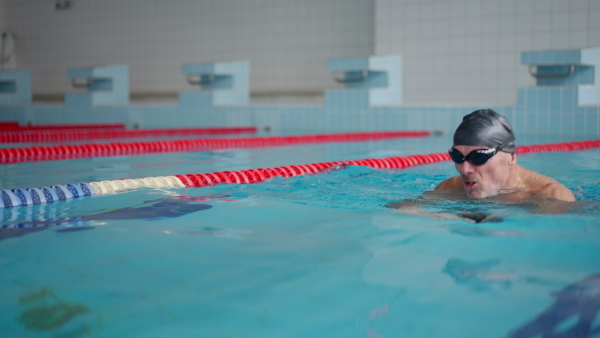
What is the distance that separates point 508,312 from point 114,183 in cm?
317

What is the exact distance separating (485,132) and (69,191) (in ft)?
8.38

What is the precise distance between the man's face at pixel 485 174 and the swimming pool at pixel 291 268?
101mm

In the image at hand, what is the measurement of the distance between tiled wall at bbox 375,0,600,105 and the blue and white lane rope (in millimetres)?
8577

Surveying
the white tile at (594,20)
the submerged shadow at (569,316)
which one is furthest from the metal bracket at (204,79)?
the submerged shadow at (569,316)

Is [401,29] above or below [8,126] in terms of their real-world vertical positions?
above

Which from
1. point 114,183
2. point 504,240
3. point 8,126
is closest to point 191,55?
point 8,126

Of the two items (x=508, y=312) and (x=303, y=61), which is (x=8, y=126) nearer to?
(x=303, y=61)

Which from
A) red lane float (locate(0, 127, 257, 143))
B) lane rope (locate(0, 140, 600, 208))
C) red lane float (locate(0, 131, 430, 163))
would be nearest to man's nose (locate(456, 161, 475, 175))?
lane rope (locate(0, 140, 600, 208))

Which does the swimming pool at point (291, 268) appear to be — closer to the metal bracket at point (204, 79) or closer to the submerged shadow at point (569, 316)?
the submerged shadow at point (569, 316)

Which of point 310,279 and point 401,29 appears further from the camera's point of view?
point 401,29

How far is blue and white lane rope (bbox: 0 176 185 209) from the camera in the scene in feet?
12.7

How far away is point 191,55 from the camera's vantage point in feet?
54.2

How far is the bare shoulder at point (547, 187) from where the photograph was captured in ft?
10.2

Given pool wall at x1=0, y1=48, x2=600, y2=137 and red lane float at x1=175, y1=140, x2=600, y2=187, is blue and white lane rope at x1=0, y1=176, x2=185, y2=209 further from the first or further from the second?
pool wall at x1=0, y1=48, x2=600, y2=137
